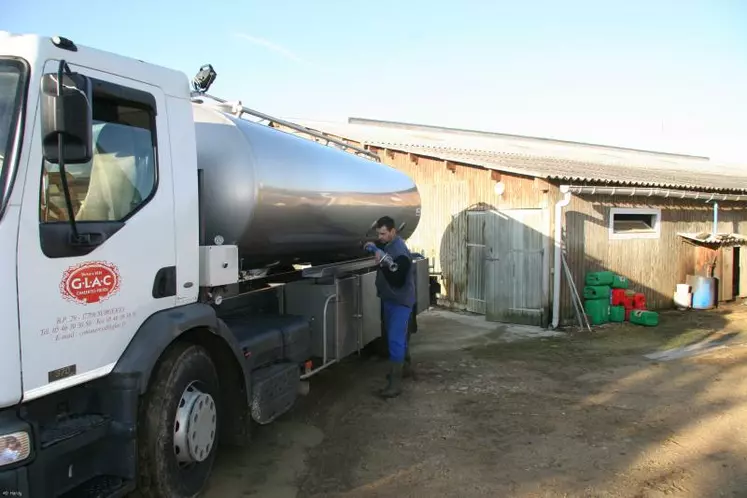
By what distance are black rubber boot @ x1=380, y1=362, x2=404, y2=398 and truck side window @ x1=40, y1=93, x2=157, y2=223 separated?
3705 mm

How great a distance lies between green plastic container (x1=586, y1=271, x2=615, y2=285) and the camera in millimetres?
10766

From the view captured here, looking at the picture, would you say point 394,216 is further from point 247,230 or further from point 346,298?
point 247,230

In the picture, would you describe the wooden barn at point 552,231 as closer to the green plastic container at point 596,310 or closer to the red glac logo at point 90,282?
the green plastic container at point 596,310

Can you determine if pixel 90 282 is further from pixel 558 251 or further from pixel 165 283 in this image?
pixel 558 251

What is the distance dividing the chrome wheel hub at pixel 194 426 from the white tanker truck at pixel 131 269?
1 centimetres

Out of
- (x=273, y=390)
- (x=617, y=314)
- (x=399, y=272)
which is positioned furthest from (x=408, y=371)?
(x=617, y=314)

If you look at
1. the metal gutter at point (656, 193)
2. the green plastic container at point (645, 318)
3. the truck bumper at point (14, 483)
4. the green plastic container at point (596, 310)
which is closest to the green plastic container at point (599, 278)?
the green plastic container at point (596, 310)

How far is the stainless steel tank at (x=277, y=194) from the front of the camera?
4.39 metres

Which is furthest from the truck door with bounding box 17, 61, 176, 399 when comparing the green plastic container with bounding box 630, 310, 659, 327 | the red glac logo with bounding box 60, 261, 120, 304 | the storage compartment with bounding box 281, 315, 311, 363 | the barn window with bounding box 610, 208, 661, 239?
the barn window with bounding box 610, 208, 661, 239

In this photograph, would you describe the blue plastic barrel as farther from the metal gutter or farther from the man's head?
the man's head

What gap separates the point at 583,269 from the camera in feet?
36.1

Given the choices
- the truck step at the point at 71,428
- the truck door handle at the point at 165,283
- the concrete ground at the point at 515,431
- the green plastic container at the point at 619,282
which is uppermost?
the truck door handle at the point at 165,283

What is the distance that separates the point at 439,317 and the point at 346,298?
607cm

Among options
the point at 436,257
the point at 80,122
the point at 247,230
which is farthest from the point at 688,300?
the point at 80,122
